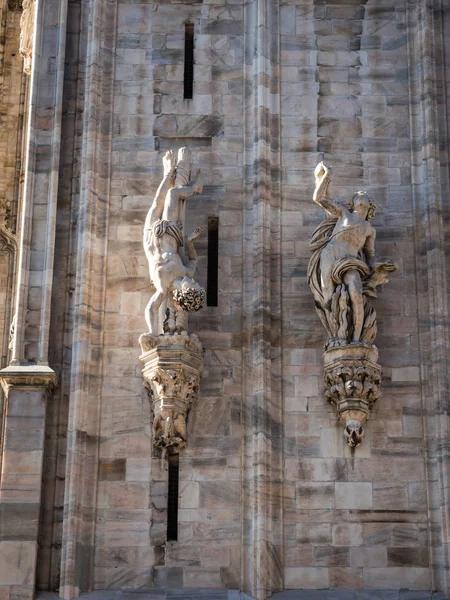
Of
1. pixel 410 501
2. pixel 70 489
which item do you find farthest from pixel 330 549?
pixel 70 489

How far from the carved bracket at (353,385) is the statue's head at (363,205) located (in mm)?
1902

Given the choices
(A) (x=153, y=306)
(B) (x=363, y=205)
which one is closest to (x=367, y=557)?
(A) (x=153, y=306)

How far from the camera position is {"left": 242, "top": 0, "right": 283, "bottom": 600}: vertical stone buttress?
22078 mm

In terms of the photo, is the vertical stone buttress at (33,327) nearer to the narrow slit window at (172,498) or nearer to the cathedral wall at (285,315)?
the cathedral wall at (285,315)

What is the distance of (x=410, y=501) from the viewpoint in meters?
22.5

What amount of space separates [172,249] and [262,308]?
1.43 meters

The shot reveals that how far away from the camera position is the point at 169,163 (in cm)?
2398

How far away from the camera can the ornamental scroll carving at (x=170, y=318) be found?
22.6 m

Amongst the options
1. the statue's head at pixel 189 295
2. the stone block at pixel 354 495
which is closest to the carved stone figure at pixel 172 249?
the statue's head at pixel 189 295

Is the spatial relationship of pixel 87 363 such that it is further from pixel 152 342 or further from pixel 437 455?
pixel 437 455

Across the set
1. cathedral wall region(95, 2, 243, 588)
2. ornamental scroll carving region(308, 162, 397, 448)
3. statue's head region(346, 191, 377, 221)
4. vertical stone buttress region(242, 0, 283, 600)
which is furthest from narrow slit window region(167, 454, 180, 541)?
statue's head region(346, 191, 377, 221)

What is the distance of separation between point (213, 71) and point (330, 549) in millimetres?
7252

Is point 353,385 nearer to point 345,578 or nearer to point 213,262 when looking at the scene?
point 345,578

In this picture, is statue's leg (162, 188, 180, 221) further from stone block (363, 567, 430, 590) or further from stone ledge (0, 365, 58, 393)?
stone block (363, 567, 430, 590)
